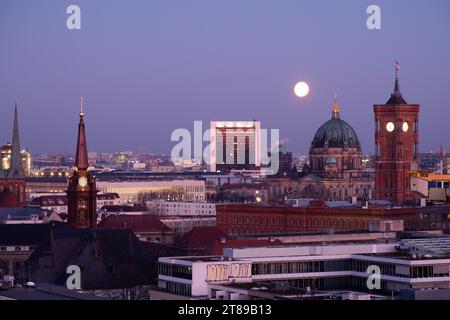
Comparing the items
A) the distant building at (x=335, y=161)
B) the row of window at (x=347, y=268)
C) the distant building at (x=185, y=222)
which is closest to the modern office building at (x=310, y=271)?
the row of window at (x=347, y=268)

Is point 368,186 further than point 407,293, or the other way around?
point 368,186

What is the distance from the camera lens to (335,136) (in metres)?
192

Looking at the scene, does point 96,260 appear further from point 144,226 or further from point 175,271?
point 144,226

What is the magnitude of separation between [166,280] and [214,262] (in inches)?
109

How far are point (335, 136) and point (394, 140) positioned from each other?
47.2 m

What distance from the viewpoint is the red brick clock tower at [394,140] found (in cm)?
14388

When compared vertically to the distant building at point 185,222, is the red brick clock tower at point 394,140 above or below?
above

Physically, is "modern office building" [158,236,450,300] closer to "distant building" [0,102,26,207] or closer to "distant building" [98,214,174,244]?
"distant building" [98,214,174,244]

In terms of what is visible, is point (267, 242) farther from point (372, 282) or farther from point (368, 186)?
point (368, 186)

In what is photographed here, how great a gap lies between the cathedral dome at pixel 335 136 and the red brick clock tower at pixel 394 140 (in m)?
44.6

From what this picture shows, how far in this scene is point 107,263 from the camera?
2992 inches

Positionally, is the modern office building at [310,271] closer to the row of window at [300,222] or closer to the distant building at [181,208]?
the row of window at [300,222]
